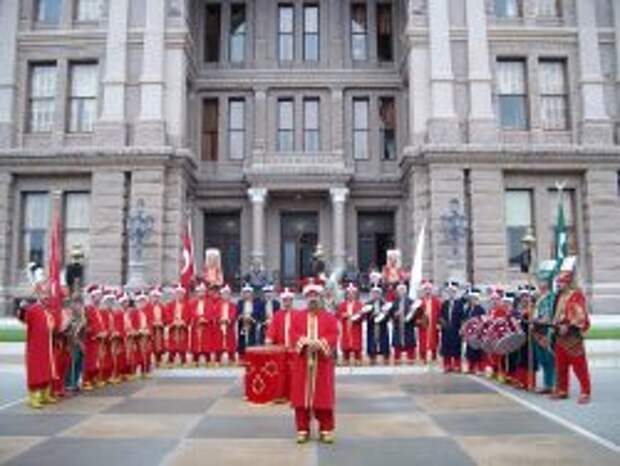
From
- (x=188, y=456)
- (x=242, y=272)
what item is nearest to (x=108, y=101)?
(x=242, y=272)

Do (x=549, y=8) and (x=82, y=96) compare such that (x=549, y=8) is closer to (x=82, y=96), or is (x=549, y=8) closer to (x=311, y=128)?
(x=311, y=128)

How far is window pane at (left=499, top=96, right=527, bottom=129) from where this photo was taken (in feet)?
102

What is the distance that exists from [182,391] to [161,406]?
1992 mm

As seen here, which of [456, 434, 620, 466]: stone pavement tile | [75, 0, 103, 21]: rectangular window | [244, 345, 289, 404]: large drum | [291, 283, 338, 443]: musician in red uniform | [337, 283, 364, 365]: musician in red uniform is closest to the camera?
[456, 434, 620, 466]: stone pavement tile

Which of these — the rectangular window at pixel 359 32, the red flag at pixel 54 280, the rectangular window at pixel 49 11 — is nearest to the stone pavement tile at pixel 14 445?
the red flag at pixel 54 280

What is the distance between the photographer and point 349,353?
19250 millimetres

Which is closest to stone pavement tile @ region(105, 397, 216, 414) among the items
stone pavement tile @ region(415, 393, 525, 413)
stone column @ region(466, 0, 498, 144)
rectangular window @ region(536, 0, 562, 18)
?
stone pavement tile @ region(415, 393, 525, 413)

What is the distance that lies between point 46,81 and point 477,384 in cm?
2433

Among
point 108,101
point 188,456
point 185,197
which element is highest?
point 108,101

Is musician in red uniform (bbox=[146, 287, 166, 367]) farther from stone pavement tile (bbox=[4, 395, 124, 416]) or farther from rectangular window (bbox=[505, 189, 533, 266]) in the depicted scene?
rectangular window (bbox=[505, 189, 533, 266])

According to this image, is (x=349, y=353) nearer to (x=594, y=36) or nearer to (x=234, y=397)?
(x=234, y=397)

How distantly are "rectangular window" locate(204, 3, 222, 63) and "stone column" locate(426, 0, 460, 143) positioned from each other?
404 inches

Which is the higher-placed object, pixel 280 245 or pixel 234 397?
pixel 280 245

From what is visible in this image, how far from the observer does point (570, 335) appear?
1287cm
